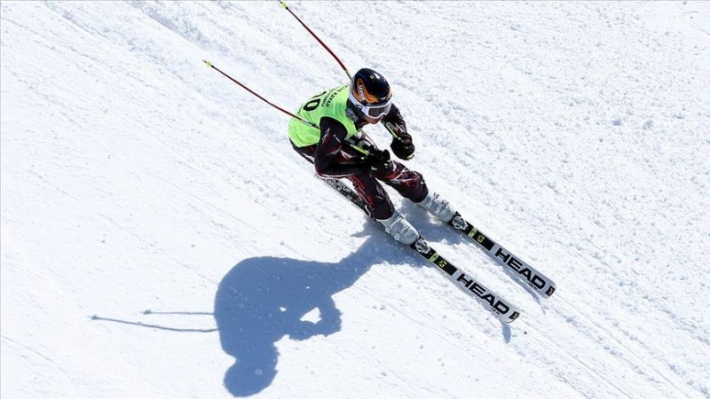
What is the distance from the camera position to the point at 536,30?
1055 cm

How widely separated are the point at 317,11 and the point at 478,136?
10.2 ft

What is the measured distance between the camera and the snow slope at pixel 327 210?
21.0 feet

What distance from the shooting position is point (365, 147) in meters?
7.22

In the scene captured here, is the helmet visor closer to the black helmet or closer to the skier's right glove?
the black helmet

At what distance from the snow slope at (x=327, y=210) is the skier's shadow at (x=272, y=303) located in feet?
0.07

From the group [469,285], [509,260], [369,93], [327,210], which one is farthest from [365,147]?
[509,260]

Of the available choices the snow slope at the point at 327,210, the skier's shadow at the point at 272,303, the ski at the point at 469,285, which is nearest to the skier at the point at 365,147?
the ski at the point at 469,285

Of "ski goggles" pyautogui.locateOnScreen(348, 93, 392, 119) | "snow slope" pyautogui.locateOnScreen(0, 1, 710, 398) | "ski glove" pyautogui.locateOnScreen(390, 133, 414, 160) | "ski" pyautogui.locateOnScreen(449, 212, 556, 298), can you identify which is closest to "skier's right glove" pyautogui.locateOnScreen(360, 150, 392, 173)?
"ski glove" pyautogui.locateOnScreen(390, 133, 414, 160)

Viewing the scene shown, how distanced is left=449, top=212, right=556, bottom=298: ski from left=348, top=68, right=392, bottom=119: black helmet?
1.62m

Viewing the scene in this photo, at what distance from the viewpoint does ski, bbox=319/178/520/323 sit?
697cm

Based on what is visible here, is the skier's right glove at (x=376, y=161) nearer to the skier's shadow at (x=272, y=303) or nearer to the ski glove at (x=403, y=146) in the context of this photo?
the ski glove at (x=403, y=146)

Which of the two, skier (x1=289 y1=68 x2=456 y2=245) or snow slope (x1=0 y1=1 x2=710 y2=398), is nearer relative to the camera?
snow slope (x1=0 y1=1 x2=710 y2=398)

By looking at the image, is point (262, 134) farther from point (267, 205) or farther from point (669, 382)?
point (669, 382)

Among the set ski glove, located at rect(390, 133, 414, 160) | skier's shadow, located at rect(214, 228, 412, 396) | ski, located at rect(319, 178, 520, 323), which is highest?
ski glove, located at rect(390, 133, 414, 160)
